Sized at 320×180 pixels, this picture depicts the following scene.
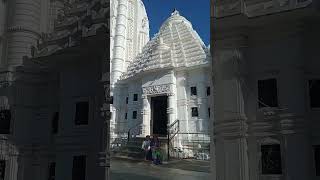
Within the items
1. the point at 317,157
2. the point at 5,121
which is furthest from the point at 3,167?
the point at 317,157

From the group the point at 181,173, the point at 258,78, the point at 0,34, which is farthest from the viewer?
the point at 0,34

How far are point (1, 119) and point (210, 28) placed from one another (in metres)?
0.77

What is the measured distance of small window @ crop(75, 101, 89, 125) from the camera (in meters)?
0.93

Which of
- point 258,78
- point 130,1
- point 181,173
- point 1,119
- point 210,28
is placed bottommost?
point 181,173

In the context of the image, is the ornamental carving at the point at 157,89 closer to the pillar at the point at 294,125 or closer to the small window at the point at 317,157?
the pillar at the point at 294,125

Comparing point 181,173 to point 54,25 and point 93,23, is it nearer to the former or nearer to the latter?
point 93,23

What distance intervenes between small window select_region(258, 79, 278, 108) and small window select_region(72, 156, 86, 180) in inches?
21.8

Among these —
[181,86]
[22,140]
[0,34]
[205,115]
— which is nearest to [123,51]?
[181,86]

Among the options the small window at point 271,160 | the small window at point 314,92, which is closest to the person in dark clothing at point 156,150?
the small window at point 271,160

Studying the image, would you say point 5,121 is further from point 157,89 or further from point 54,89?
point 157,89

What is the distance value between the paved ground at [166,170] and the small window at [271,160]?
0.26 meters

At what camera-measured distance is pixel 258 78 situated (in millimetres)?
983

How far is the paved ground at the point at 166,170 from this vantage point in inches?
29.7

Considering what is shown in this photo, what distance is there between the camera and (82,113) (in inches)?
37.0
